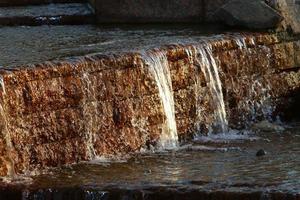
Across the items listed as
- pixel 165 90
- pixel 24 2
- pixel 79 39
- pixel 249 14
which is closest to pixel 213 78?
pixel 165 90

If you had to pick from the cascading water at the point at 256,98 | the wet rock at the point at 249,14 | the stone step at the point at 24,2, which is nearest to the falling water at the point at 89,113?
the cascading water at the point at 256,98

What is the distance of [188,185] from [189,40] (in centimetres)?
388

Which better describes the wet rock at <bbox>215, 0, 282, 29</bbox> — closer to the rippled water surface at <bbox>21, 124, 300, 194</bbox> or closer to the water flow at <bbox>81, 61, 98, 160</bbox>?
the rippled water surface at <bbox>21, 124, 300, 194</bbox>

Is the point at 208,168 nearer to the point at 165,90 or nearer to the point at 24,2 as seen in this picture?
the point at 165,90

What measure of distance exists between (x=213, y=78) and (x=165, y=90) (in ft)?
3.03

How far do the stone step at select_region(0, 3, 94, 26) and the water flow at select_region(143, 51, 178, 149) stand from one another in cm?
416

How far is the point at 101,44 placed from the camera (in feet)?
38.7

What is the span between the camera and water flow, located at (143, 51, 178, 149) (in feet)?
34.2

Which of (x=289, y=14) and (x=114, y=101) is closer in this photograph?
(x=114, y=101)

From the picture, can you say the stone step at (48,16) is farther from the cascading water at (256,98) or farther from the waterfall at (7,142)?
the waterfall at (7,142)

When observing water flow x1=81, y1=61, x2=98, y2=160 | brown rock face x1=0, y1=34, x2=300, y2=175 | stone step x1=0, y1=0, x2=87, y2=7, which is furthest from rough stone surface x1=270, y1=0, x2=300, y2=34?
stone step x1=0, y1=0, x2=87, y2=7

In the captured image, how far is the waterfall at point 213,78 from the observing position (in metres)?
11.2

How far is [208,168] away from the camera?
8969mm

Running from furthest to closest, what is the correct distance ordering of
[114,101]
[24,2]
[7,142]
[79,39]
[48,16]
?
1. [24,2]
2. [48,16]
3. [79,39]
4. [114,101]
5. [7,142]
